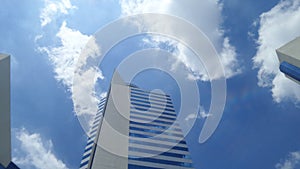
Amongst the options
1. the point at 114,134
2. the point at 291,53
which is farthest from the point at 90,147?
the point at 291,53

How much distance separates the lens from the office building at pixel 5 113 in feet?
48.3

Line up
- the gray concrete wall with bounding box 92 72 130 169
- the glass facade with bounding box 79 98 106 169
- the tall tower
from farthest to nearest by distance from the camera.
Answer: the glass facade with bounding box 79 98 106 169 → the tall tower → the gray concrete wall with bounding box 92 72 130 169

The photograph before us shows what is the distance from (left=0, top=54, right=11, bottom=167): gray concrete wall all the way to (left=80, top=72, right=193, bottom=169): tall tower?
22.5 meters

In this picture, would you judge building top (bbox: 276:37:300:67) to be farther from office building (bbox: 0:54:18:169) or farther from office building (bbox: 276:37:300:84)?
office building (bbox: 0:54:18:169)

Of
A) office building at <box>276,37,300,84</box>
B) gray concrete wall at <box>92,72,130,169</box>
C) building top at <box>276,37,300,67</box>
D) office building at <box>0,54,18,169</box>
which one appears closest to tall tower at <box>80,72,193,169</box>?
gray concrete wall at <box>92,72,130,169</box>

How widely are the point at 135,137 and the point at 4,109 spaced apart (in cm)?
3219

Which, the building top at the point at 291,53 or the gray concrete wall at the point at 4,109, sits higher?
the building top at the point at 291,53

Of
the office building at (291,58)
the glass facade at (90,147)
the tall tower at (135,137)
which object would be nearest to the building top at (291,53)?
the office building at (291,58)

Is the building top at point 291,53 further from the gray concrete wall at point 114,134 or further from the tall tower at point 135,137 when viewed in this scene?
the gray concrete wall at point 114,134

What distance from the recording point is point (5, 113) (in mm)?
15320

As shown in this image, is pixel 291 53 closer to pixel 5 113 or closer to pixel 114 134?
pixel 5 113

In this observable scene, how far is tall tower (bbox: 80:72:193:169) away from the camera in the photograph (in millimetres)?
41156

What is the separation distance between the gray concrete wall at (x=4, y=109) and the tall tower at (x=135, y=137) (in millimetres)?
22494

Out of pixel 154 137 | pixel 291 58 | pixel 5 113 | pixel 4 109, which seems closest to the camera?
pixel 4 109
